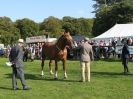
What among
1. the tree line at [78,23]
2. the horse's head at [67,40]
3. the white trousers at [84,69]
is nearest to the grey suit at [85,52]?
the white trousers at [84,69]

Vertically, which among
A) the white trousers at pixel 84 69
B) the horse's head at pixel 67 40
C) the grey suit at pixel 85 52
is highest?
the horse's head at pixel 67 40

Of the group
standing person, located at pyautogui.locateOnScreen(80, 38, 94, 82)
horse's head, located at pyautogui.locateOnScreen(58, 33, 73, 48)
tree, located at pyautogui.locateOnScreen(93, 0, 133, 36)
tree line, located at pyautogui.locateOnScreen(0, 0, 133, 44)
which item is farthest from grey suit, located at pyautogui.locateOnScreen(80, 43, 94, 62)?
tree, located at pyautogui.locateOnScreen(93, 0, 133, 36)

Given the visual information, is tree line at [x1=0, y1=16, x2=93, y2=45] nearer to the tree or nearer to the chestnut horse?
the tree

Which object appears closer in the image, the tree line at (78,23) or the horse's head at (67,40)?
the horse's head at (67,40)

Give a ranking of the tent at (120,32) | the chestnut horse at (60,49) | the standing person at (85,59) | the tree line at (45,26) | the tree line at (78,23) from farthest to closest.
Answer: the tree line at (45,26)
the tree line at (78,23)
the tent at (120,32)
the chestnut horse at (60,49)
the standing person at (85,59)

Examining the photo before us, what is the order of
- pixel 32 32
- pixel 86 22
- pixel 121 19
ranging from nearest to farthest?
1. pixel 121 19
2. pixel 32 32
3. pixel 86 22

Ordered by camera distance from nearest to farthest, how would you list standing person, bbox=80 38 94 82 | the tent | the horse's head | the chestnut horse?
standing person, bbox=80 38 94 82
the horse's head
the chestnut horse
the tent

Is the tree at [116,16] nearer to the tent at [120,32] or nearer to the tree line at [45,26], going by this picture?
the tent at [120,32]

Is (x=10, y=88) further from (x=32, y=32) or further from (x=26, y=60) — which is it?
(x=32, y=32)

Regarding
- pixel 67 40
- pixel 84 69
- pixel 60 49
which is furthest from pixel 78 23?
pixel 84 69

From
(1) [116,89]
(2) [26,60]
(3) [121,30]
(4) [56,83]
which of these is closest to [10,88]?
(4) [56,83]

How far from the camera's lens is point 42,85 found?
61.7ft

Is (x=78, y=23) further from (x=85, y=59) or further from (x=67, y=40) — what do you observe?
(x=85, y=59)

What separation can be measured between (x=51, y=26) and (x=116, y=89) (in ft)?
521
